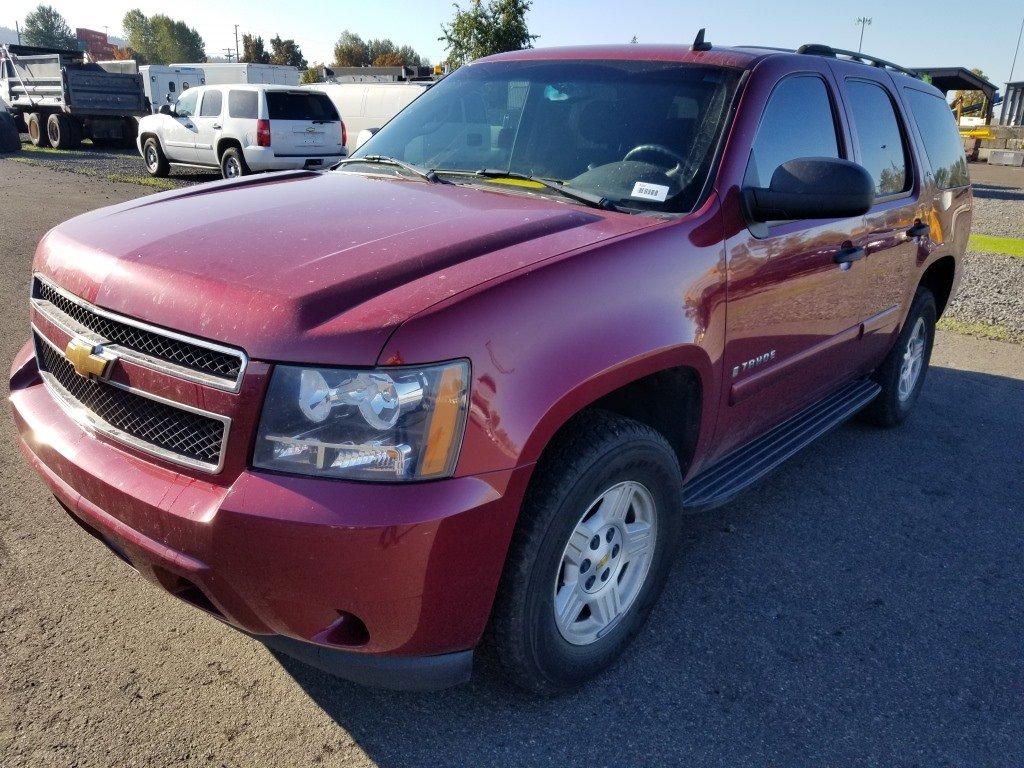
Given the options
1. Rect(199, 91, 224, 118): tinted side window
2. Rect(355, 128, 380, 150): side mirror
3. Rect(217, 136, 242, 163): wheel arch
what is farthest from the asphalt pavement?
Rect(199, 91, 224, 118): tinted side window

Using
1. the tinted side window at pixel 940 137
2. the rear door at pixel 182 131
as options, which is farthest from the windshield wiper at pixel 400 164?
the rear door at pixel 182 131

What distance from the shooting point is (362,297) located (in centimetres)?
205

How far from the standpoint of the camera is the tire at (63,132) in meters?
23.8

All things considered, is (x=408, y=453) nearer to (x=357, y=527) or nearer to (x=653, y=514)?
(x=357, y=527)

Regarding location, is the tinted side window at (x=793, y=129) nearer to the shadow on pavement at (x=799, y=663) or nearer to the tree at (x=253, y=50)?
the shadow on pavement at (x=799, y=663)

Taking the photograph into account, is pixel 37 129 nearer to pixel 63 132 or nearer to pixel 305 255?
pixel 63 132

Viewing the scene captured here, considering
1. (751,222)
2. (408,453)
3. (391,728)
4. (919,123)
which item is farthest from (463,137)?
(919,123)

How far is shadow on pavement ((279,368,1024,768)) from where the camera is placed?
2438 millimetres

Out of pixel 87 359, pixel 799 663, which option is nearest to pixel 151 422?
pixel 87 359

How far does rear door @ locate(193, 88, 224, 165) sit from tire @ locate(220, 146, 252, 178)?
7.6 inches

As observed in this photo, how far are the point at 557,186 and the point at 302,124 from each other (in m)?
13.9

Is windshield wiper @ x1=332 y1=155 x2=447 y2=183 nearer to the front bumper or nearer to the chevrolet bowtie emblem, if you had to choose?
the chevrolet bowtie emblem

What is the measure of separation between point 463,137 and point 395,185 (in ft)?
1.68

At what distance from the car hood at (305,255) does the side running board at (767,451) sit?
1045mm
